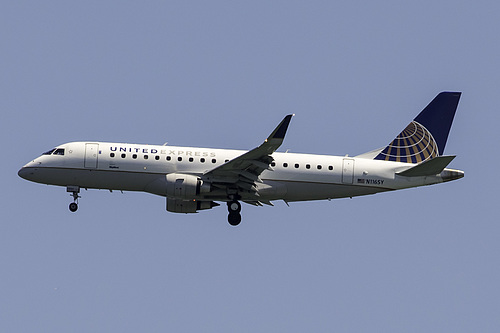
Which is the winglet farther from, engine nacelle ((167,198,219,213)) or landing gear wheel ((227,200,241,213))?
engine nacelle ((167,198,219,213))

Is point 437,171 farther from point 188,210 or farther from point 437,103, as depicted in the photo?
point 188,210

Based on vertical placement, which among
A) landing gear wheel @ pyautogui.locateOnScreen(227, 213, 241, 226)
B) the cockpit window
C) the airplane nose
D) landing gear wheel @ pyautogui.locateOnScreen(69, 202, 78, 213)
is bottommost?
landing gear wheel @ pyautogui.locateOnScreen(227, 213, 241, 226)

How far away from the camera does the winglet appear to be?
42.2m

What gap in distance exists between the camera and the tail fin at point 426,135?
51.0m

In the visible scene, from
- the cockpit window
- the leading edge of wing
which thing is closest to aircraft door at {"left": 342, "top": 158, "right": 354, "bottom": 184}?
the leading edge of wing

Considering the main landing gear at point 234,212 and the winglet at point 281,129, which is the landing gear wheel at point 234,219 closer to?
the main landing gear at point 234,212

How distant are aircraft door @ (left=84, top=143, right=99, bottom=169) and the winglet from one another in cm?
1061

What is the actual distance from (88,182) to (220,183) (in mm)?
7257

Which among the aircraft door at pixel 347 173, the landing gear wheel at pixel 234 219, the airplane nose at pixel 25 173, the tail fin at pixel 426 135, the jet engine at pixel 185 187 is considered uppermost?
the tail fin at pixel 426 135

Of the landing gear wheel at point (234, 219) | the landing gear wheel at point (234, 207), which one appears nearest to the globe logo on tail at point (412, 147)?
the landing gear wheel at point (234, 207)

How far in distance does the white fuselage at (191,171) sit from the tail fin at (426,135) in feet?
6.44

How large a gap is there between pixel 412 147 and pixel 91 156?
18.2 metres

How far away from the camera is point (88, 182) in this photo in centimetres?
4847

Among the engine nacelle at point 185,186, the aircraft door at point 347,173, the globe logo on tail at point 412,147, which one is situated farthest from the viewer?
the globe logo on tail at point 412,147
